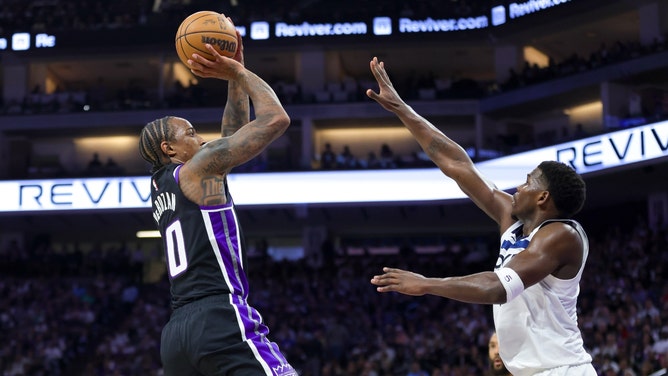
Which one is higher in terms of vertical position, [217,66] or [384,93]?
[217,66]

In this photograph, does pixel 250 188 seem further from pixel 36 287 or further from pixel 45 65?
pixel 45 65

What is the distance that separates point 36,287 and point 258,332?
77.2 feet

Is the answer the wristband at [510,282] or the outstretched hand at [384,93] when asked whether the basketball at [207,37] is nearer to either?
the outstretched hand at [384,93]

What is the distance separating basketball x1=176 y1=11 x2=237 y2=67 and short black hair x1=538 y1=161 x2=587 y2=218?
6.78ft

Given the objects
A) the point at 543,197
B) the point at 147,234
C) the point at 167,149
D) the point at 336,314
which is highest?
the point at 167,149

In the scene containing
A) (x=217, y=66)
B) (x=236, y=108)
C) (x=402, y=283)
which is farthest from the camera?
(x=236, y=108)

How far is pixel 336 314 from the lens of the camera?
907 inches

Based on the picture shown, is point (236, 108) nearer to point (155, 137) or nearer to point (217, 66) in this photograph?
point (217, 66)

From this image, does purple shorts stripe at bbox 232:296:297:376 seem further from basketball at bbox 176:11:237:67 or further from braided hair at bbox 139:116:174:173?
basketball at bbox 176:11:237:67

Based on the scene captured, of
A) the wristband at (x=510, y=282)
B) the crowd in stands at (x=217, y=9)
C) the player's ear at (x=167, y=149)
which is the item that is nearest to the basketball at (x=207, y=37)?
the player's ear at (x=167, y=149)

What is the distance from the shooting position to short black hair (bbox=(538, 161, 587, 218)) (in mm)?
4812

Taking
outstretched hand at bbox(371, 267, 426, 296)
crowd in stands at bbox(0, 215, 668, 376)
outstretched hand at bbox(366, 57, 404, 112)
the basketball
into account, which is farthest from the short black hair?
crowd in stands at bbox(0, 215, 668, 376)

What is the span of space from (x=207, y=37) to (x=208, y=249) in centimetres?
139

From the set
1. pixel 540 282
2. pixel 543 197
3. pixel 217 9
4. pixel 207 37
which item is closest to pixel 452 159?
pixel 543 197
